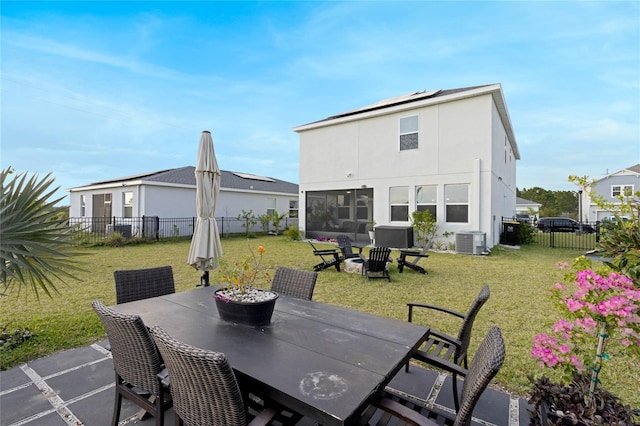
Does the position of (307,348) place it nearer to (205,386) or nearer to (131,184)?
(205,386)

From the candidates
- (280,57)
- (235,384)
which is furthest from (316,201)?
(235,384)

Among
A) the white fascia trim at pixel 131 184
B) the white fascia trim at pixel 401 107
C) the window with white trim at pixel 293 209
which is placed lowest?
the window with white trim at pixel 293 209

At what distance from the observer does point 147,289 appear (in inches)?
132

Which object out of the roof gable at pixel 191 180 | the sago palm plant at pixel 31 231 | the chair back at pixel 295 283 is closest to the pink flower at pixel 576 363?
the chair back at pixel 295 283

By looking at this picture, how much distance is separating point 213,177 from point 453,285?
532 cm

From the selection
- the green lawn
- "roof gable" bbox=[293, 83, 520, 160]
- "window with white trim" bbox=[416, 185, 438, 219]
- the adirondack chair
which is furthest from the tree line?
the adirondack chair

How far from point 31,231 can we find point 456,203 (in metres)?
11.7

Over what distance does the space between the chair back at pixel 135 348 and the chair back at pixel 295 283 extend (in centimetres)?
158

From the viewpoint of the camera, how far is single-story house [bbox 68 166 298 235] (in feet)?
53.4

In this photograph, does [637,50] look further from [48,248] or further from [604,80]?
[48,248]

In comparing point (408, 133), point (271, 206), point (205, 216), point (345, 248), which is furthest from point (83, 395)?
point (271, 206)

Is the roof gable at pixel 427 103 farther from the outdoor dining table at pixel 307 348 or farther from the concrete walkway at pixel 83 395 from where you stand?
the outdoor dining table at pixel 307 348

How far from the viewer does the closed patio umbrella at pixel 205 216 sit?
454 cm

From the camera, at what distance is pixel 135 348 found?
1.87 metres
